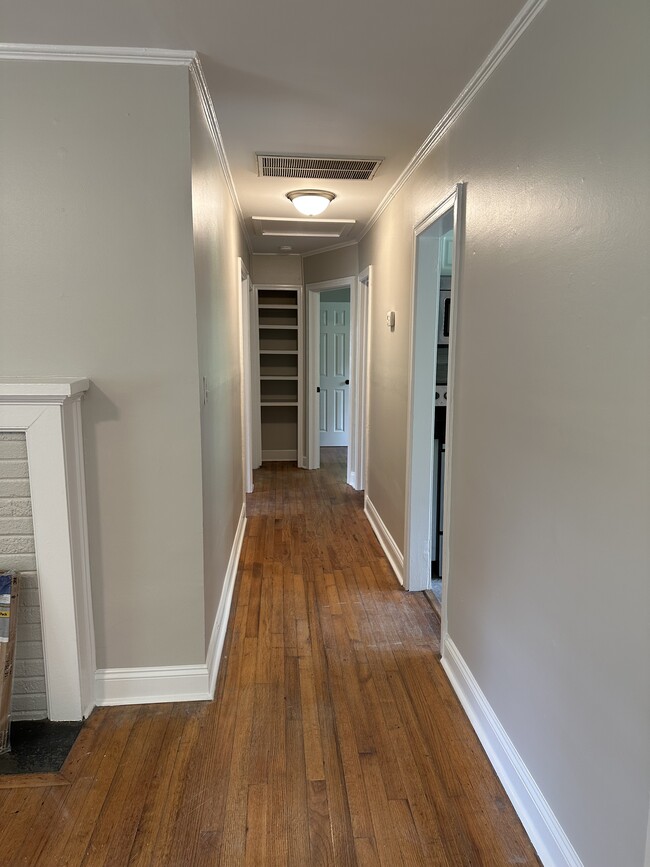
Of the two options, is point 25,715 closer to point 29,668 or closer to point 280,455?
point 29,668

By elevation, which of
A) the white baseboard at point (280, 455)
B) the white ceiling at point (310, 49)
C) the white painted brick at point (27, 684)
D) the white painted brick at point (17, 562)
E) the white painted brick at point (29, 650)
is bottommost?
the white baseboard at point (280, 455)

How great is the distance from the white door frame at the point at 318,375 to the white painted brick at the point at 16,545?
339 centimetres

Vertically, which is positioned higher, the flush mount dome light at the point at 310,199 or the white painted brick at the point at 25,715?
the flush mount dome light at the point at 310,199

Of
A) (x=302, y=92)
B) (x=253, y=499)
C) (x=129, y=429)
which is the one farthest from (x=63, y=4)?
(x=253, y=499)

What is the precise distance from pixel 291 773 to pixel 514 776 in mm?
709

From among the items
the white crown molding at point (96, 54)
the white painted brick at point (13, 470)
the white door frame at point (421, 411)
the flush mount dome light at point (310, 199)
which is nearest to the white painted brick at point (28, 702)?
the white painted brick at point (13, 470)

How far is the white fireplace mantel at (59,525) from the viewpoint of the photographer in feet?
6.00

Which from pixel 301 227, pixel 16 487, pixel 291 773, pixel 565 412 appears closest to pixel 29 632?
pixel 16 487

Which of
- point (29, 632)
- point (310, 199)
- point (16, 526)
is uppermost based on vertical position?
point (310, 199)

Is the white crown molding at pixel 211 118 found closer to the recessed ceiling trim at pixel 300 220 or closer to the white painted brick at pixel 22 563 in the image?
the recessed ceiling trim at pixel 300 220

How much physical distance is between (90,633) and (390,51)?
2310 mm

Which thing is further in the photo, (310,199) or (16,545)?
(310,199)

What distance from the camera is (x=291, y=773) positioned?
1824mm

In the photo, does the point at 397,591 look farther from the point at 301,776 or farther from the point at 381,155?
the point at 381,155
